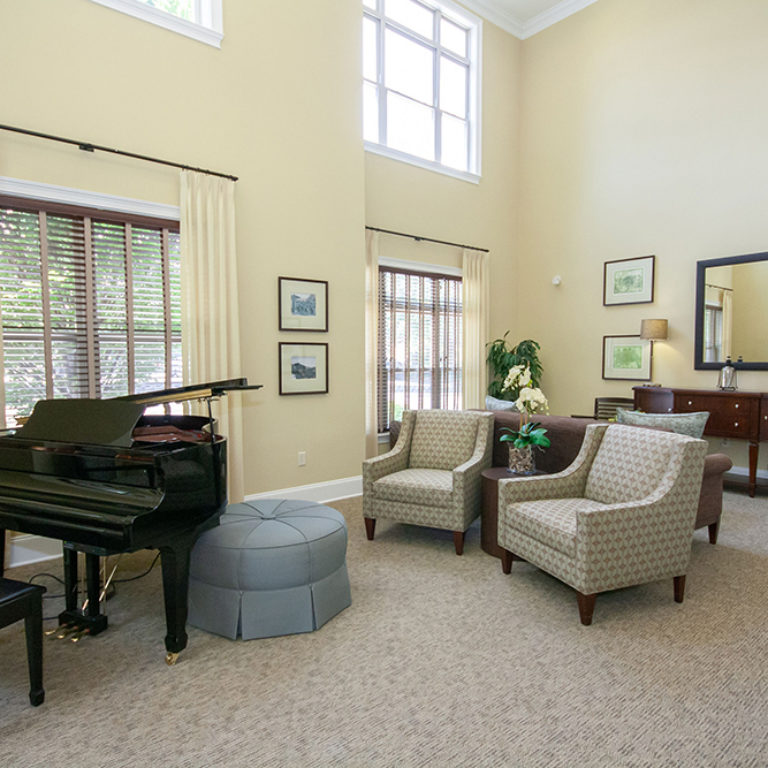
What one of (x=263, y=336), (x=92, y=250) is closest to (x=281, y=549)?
(x=263, y=336)

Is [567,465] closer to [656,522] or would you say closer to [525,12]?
[656,522]

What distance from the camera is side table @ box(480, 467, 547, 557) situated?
11.4 ft

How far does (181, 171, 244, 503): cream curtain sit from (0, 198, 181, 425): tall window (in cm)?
15

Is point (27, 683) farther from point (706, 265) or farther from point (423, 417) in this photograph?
point (706, 265)

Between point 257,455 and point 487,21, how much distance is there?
6465mm

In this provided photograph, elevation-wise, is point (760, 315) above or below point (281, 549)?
above

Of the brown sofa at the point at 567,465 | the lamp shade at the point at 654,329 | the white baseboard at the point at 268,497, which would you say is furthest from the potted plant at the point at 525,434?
the lamp shade at the point at 654,329

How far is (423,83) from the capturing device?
6406 mm

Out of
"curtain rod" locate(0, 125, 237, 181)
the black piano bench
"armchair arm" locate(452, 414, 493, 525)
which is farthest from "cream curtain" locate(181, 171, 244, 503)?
the black piano bench

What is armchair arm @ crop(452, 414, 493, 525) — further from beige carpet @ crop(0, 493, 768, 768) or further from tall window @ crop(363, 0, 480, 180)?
tall window @ crop(363, 0, 480, 180)

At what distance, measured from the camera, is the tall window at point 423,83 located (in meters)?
5.87

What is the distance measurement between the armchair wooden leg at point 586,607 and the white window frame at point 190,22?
480 centimetres

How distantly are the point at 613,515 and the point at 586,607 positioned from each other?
20.0 inches

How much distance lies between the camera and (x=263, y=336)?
177 inches
